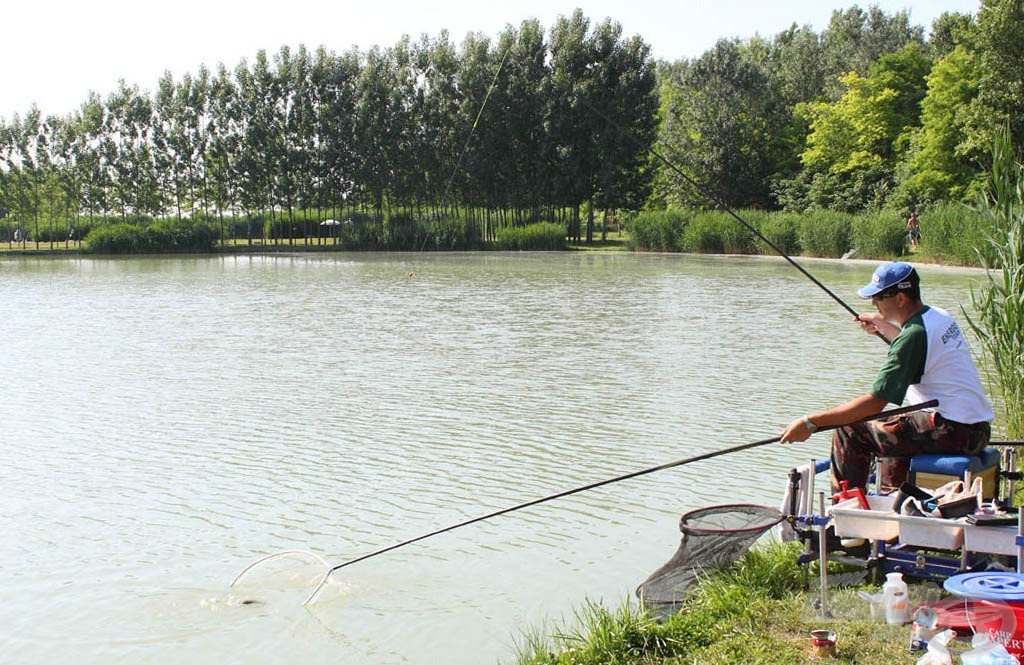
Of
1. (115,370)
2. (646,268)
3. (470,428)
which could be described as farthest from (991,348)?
(646,268)

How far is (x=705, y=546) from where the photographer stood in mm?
4734

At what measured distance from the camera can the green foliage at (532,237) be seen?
1943 inches

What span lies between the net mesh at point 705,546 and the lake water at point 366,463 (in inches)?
10.0

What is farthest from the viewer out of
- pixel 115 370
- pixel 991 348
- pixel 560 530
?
pixel 115 370

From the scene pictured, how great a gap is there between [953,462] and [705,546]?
3.69 feet

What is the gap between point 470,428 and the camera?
9164mm

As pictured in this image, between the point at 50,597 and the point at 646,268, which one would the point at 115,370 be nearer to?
the point at 50,597

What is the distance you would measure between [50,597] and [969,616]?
435cm

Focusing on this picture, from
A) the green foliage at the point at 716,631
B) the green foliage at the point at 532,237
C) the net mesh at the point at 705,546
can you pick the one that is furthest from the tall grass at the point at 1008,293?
the green foliage at the point at 532,237

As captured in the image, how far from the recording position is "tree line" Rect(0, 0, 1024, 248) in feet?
161

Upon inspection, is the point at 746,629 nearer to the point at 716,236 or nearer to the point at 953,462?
the point at 953,462

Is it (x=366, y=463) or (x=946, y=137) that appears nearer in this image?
(x=366, y=463)

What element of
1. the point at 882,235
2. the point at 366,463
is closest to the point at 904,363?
the point at 366,463

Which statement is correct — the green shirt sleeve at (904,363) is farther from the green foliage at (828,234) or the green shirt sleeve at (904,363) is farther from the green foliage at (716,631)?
the green foliage at (828,234)
